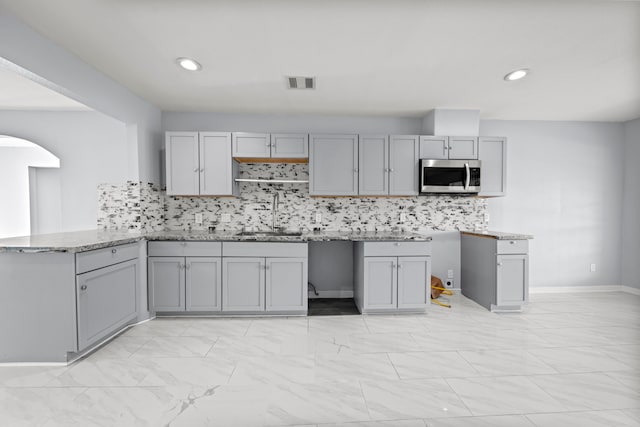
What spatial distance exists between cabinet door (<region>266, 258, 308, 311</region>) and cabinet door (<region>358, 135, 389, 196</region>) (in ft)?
4.09

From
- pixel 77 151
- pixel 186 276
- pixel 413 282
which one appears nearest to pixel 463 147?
pixel 413 282

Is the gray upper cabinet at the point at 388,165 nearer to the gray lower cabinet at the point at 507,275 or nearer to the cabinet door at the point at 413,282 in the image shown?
the cabinet door at the point at 413,282

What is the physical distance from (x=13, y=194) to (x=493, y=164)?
22.3ft

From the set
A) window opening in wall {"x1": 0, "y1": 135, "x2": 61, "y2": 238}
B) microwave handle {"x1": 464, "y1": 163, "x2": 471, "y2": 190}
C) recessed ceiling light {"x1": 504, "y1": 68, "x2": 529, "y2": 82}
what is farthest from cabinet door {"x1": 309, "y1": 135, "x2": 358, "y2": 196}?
window opening in wall {"x1": 0, "y1": 135, "x2": 61, "y2": 238}

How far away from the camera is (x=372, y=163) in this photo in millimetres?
3648

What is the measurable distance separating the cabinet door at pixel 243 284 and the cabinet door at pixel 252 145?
1301 mm

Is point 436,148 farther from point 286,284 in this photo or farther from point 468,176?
point 286,284

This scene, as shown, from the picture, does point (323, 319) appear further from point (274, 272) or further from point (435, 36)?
point (435, 36)

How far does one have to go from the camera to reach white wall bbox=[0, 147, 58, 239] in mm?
4105

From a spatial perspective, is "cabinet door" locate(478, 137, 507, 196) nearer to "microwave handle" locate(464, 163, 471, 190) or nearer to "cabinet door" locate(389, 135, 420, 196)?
"microwave handle" locate(464, 163, 471, 190)

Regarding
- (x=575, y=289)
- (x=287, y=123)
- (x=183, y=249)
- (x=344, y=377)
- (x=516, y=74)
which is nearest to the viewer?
(x=344, y=377)

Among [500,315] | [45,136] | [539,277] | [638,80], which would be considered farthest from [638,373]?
[45,136]

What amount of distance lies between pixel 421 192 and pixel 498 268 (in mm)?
1260

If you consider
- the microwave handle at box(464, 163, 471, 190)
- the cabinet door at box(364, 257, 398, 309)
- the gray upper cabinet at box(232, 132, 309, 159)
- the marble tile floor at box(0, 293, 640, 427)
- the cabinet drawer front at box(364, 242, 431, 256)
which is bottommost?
the marble tile floor at box(0, 293, 640, 427)
